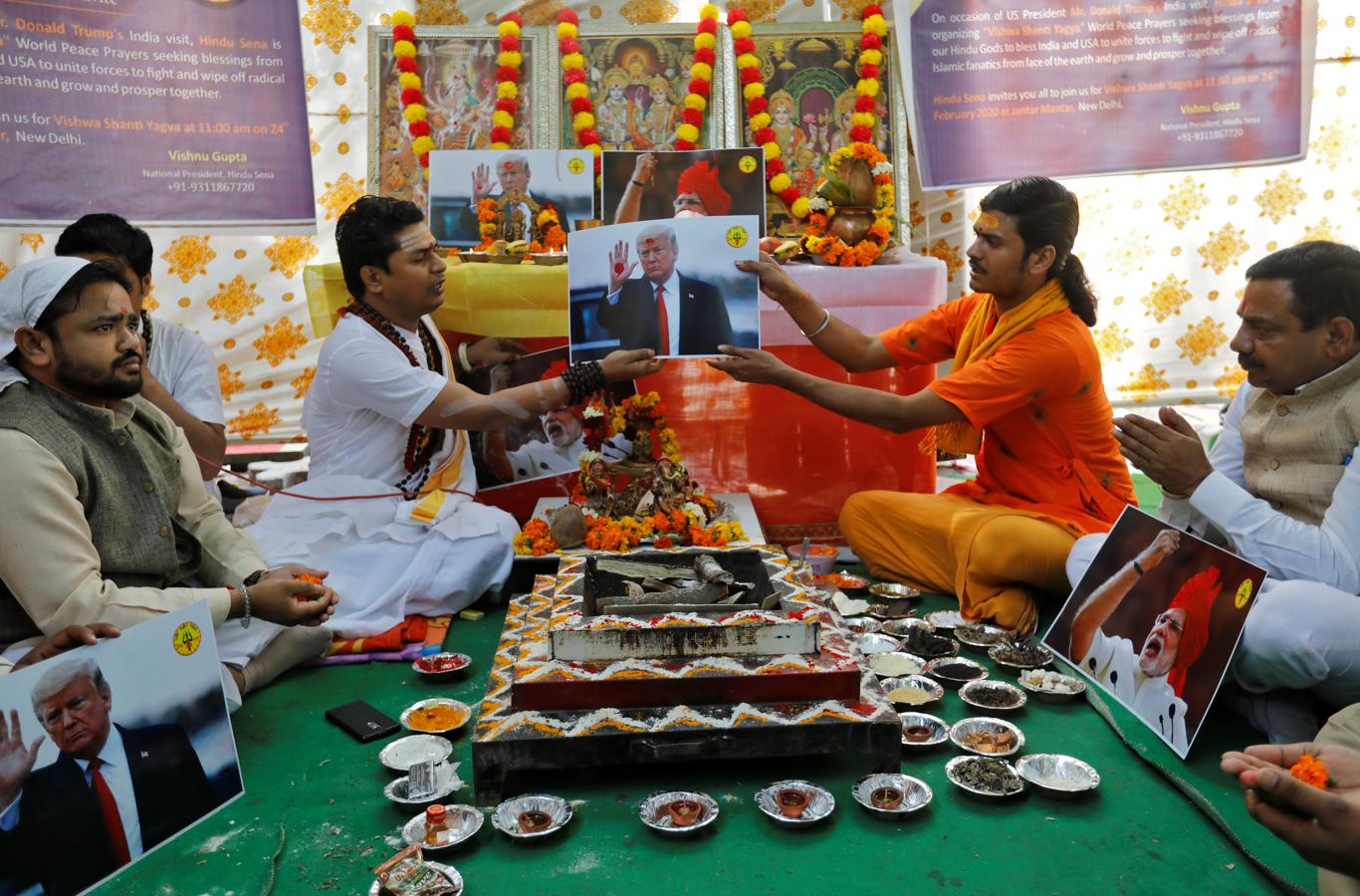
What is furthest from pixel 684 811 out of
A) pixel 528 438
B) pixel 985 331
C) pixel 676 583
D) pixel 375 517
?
pixel 528 438

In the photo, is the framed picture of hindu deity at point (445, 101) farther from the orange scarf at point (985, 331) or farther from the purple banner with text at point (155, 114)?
the orange scarf at point (985, 331)

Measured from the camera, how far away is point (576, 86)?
606 centimetres

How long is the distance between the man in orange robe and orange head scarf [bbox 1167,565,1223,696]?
0.95m

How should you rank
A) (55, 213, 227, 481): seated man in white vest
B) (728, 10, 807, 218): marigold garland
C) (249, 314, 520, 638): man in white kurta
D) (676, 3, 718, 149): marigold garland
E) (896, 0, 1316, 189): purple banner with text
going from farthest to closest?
(896, 0, 1316, 189): purple banner with text
(676, 3, 718, 149): marigold garland
(728, 10, 807, 218): marigold garland
(55, 213, 227, 481): seated man in white vest
(249, 314, 520, 638): man in white kurta

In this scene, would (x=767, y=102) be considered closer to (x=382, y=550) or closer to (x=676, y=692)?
(x=382, y=550)

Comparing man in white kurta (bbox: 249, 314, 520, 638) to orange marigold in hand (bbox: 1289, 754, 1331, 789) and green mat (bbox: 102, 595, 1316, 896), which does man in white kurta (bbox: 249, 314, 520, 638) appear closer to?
green mat (bbox: 102, 595, 1316, 896)

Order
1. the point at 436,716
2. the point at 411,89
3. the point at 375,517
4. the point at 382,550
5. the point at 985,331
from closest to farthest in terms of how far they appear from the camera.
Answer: the point at 436,716 < the point at 382,550 < the point at 375,517 < the point at 985,331 < the point at 411,89

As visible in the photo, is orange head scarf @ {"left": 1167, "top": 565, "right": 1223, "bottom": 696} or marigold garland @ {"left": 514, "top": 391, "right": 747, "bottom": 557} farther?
marigold garland @ {"left": 514, "top": 391, "right": 747, "bottom": 557}

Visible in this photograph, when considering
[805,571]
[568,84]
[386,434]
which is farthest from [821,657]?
[568,84]

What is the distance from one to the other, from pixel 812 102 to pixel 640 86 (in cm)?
101

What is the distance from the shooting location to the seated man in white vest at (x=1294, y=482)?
2791mm

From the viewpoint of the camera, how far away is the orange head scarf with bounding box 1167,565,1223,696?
2.86 m

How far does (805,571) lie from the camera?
12.2 ft

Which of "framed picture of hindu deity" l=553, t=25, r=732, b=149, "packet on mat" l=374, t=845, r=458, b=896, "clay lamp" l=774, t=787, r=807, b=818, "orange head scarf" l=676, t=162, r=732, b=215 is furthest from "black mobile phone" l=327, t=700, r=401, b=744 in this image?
"framed picture of hindu deity" l=553, t=25, r=732, b=149
